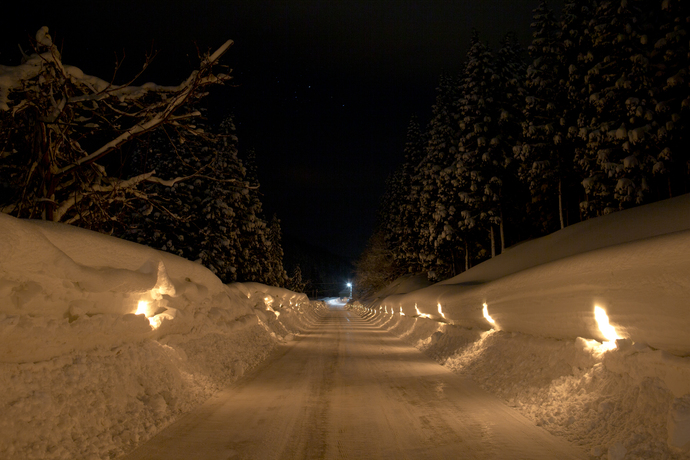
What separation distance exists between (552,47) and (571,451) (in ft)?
93.5

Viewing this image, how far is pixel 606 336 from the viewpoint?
6680mm

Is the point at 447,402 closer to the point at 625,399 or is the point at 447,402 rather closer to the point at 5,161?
the point at 625,399

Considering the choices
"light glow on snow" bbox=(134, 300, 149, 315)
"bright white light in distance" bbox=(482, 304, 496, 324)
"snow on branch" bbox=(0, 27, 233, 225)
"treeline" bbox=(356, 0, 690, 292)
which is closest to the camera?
"snow on branch" bbox=(0, 27, 233, 225)

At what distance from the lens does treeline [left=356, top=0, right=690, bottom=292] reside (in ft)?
71.7

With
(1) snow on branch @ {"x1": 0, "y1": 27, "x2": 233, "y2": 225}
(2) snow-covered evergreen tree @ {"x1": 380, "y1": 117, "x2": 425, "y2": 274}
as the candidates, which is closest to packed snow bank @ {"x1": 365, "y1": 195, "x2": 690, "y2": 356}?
(1) snow on branch @ {"x1": 0, "y1": 27, "x2": 233, "y2": 225}

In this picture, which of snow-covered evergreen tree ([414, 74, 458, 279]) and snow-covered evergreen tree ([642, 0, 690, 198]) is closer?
snow-covered evergreen tree ([642, 0, 690, 198])

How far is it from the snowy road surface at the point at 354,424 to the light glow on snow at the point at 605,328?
1617mm

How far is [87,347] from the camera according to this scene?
5.61m

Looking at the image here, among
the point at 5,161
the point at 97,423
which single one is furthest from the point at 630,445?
the point at 5,161

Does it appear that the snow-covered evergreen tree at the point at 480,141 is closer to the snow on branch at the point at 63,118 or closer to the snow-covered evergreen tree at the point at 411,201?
the snow-covered evergreen tree at the point at 411,201

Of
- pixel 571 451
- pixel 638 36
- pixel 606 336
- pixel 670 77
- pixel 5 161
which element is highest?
pixel 638 36

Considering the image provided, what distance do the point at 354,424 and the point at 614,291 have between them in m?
3.99

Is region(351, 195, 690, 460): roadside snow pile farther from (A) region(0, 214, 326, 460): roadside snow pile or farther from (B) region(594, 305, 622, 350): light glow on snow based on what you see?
(A) region(0, 214, 326, 460): roadside snow pile

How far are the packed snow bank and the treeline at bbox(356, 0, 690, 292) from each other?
9231 millimetres
